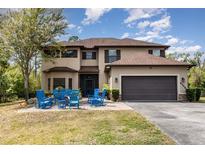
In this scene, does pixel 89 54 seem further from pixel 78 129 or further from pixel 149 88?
pixel 78 129

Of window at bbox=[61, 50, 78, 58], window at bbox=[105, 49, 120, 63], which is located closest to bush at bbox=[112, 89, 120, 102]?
window at bbox=[105, 49, 120, 63]

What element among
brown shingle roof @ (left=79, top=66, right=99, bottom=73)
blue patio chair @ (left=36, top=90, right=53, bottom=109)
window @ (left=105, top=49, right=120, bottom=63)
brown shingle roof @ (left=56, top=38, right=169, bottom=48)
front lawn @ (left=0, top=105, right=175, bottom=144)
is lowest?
front lawn @ (left=0, top=105, right=175, bottom=144)

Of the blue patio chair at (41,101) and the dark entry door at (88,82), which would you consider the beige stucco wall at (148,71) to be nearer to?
the dark entry door at (88,82)

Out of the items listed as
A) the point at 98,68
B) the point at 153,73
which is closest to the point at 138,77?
the point at 153,73

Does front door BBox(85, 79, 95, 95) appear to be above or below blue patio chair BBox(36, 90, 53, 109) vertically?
above

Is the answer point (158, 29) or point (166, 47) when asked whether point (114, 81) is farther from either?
point (158, 29)

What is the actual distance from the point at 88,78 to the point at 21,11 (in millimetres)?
11333

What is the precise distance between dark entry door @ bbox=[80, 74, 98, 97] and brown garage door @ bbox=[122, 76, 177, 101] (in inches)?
282

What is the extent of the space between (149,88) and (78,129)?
13.7 m

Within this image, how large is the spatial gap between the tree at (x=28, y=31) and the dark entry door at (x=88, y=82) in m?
8.22

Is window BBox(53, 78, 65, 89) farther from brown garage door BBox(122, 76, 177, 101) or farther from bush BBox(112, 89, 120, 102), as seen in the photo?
bush BBox(112, 89, 120, 102)

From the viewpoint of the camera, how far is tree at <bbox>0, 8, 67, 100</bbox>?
20.5 metres

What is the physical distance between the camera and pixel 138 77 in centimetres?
2314
